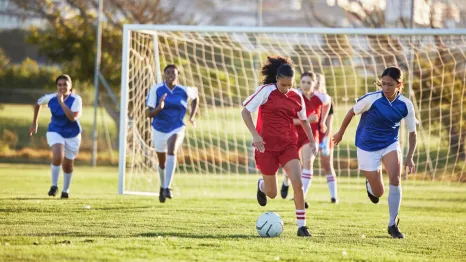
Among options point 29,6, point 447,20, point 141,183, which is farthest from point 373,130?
point 29,6

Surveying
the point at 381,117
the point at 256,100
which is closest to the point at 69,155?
the point at 256,100

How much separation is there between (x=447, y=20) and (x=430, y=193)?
38.6 feet

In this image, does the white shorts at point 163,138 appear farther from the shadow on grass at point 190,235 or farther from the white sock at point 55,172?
the shadow on grass at point 190,235

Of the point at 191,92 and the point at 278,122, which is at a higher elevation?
the point at 191,92

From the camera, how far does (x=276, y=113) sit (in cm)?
945

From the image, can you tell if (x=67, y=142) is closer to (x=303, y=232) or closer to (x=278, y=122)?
(x=278, y=122)

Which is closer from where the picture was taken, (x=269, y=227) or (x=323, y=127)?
(x=269, y=227)

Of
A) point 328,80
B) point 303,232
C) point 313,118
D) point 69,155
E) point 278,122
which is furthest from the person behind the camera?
point 328,80

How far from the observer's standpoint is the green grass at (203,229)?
745 centimetres

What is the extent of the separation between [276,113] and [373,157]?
116 centimetres

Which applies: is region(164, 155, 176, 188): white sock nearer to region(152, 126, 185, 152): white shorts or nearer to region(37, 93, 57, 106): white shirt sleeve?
region(152, 126, 185, 152): white shorts

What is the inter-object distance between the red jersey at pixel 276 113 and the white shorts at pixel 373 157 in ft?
2.56

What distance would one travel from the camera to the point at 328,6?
1539 inches

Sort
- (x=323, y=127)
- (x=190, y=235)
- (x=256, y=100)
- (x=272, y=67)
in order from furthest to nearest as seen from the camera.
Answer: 1. (x=323, y=127)
2. (x=272, y=67)
3. (x=256, y=100)
4. (x=190, y=235)
